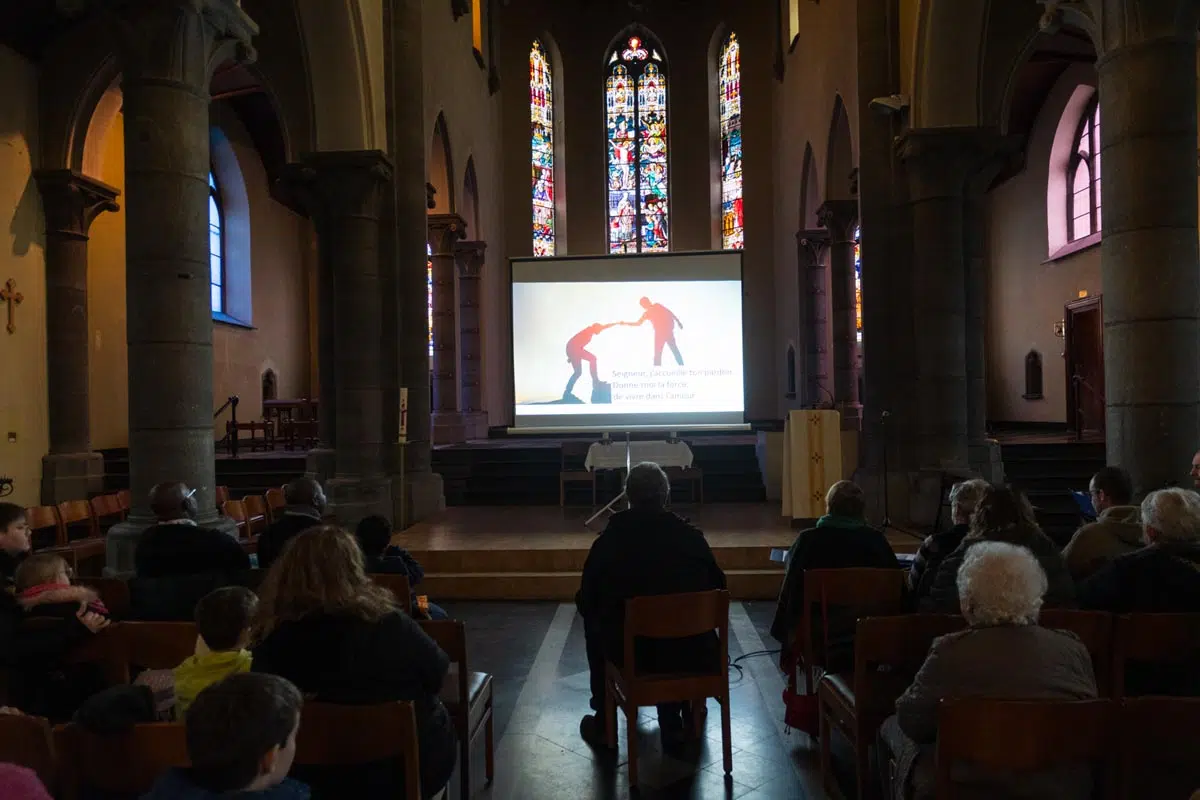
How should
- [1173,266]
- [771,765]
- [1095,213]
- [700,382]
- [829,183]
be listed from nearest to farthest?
[771,765]
[1173,266]
[700,382]
[829,183]
[1095,213]

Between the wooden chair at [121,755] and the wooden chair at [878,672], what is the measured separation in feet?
6.49

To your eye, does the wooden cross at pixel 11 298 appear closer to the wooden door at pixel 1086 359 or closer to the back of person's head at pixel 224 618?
the back of person's head at pixel 224 618

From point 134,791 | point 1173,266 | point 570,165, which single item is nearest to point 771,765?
point 134,791

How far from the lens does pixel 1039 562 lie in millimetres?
3205

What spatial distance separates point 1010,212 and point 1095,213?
A: 2.52 meters

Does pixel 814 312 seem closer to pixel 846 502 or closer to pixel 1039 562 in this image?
pixel 846 502

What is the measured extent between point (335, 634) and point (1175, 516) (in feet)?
9.35

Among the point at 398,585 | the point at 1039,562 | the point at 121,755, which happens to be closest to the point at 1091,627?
the point at 1039,562

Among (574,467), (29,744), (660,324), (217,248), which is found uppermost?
(217,248)

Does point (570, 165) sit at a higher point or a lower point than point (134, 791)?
higher

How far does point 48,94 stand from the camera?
387 inches

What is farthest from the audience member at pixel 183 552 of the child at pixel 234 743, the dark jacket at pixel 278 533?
the child at pixel 234 743

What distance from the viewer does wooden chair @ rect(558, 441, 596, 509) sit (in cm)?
1003

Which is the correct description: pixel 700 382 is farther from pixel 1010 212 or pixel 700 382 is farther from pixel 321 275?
pixel 1010 212
